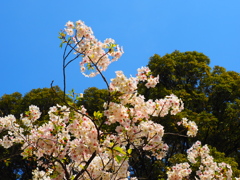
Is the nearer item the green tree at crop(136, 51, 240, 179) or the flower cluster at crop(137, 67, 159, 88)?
the flower cluster at crop(137, 67, 159, 88)

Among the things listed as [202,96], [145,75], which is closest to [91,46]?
[145,75]

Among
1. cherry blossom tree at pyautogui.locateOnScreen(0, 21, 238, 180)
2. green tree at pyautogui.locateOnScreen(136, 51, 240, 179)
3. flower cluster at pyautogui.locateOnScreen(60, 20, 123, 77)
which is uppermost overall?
green tree at pyautogui.locateOnScreen(136, 51, 240, 179)

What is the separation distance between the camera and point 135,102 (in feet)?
17.2

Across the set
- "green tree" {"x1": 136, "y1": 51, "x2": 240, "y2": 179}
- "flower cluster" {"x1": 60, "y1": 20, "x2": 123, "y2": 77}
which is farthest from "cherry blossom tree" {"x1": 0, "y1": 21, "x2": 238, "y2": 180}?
"green tree" {"x1": 136, "y1": 51, "x2": 240, "y2": 179}

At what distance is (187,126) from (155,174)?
1082 cm

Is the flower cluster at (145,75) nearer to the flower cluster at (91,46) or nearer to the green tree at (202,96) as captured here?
the flower cluster at (91,46)

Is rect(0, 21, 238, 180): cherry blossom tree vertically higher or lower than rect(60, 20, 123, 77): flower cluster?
lower

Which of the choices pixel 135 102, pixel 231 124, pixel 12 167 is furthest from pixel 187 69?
pixel 135 102

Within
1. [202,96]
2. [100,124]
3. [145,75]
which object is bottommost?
[100,124]

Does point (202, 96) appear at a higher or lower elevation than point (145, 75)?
higher

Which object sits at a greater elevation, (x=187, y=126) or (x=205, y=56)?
(x=205, y=56)

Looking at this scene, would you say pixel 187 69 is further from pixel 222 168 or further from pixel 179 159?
pixel 222 168

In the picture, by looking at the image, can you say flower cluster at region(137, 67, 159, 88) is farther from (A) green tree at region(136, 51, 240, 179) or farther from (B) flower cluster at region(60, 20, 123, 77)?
(A) green tree at region(136, 51, 240, 179)

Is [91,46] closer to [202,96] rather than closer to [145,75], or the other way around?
[145,75]
